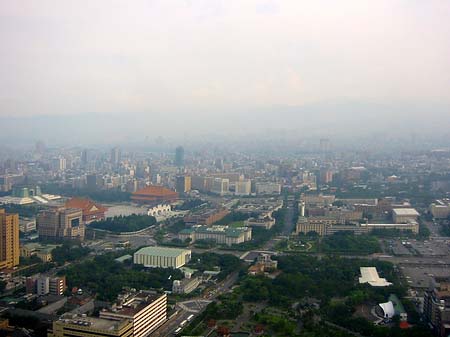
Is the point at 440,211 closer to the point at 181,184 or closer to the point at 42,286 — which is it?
the point at 181,184

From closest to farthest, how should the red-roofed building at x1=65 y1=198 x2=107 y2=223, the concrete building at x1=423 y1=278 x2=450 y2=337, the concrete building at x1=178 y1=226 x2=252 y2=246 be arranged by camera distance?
the concrete building at x1=423 y1=278 x2=450 y2=337 → the concrete building at x1=178 y1=226 x2=252 y2=246 → the red-roofed building at x1=65 y1=198 x2=107 y2=223

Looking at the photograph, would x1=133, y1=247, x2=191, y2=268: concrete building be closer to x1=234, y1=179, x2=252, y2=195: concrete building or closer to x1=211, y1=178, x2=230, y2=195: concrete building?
x1=211, y1=178, x2=230, y2=195: concrete building

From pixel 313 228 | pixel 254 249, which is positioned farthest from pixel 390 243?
pixel 254 249

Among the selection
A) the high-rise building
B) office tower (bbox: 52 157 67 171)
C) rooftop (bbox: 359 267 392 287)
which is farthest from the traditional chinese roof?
office tower (bbox: 52 157 67 171)

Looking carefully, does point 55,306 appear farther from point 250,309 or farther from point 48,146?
point 48,146

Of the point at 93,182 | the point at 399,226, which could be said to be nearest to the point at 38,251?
the point at 399,226

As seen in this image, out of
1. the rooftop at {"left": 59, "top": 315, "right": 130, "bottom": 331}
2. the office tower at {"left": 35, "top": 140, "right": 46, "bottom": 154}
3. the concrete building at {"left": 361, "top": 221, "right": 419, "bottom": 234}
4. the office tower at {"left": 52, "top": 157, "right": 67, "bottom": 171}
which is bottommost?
the rooftop at {"left": 59, "top": 315, "right": 130, "bottom": 331}

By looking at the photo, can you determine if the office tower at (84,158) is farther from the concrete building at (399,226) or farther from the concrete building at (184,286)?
the concrete building at (184,286)
